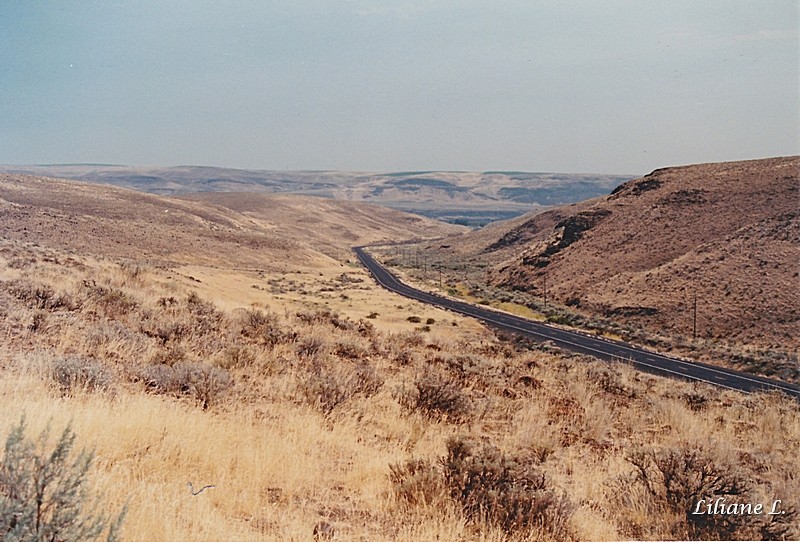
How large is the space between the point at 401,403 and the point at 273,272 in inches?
2515

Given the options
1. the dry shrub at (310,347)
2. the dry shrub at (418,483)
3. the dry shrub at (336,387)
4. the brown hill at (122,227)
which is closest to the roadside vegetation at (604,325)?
the brown hill at (122,227)

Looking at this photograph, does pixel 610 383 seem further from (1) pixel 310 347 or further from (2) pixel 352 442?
(2) pixel 352 442

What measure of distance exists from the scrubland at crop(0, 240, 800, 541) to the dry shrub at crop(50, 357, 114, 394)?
0.03 meters

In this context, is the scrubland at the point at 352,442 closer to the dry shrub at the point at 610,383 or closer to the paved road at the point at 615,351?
the dry shrub at the point at 610,383

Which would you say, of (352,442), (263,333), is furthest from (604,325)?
(352,442)

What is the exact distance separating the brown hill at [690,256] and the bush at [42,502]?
5289cm

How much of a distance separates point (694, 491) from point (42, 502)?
5.87 meters

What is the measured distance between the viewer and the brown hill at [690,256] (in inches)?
1934

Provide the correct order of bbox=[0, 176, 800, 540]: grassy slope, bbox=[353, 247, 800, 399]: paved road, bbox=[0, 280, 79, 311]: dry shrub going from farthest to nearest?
bbox=[353, 247, 800, 399]: paved road → bbox=[0, 280, 79, 311]: dry shrub → bbox=[0, 176, 800, 540]: grassy slope

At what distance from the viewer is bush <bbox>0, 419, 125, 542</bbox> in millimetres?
2830

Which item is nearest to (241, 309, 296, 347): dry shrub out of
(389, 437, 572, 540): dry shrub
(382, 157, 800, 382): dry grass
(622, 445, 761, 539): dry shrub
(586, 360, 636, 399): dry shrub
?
(389, 437, 572, 540): dry shrub

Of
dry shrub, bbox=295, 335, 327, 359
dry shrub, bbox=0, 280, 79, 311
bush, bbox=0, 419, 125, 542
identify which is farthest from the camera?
dry shrub, bbox=295, 335, 327, 359

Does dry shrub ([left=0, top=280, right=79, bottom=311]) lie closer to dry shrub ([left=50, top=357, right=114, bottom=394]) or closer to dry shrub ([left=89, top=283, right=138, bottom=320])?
dry shrub ([left=89, top=283, right=138, bottom=320])

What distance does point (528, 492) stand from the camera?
4867 mm
